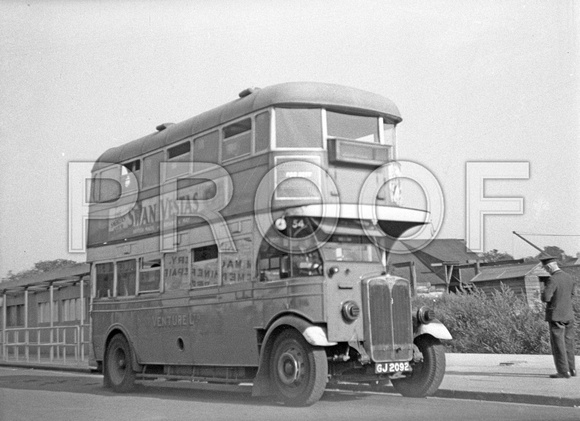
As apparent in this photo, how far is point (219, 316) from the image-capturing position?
12859 millimetres

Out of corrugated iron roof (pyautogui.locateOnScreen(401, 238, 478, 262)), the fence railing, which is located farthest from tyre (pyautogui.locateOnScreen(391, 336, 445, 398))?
corrugated iron roof (pyautogui.locateOnScreen(401, 238, 478, 262))

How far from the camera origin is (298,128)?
11828 mm

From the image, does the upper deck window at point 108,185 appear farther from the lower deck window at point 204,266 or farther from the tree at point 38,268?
the tree at point 38,268

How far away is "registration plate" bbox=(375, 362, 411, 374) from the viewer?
36.6ft

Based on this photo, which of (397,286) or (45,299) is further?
(45,299)

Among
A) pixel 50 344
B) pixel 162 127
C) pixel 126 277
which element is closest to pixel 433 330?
pixel 126 277

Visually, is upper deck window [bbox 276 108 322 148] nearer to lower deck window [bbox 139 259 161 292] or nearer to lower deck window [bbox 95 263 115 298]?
lower deck window [bbox 139 259 161 292]

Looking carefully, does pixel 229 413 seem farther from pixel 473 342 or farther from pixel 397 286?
pixel 473 342

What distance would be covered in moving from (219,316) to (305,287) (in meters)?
2.11

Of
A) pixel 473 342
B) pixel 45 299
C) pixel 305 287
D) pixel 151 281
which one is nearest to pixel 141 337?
pixel 151 281

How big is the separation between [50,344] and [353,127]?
1682 centimetres

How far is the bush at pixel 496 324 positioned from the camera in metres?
19.0

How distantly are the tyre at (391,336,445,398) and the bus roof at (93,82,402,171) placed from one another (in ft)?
11.3

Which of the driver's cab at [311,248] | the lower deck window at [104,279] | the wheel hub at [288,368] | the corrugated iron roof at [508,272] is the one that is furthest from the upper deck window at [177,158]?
the corrugated iron roof at [508,272]
